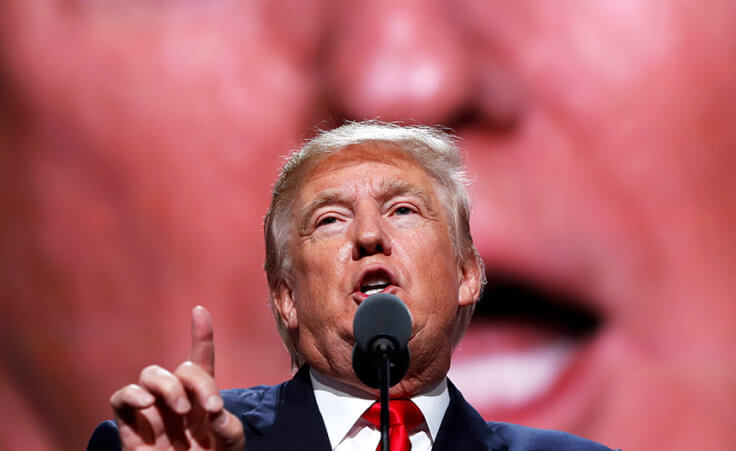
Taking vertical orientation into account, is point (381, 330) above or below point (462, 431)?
above

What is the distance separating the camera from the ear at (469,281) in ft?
5.89

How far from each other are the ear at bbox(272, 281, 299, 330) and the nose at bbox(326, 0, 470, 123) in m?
0.56

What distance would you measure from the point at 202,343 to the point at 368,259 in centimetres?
44

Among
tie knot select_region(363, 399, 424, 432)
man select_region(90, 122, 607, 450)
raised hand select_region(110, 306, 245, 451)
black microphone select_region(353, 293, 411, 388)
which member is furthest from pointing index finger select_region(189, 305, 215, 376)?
tie knot select_region(363, 399, 424, 432)

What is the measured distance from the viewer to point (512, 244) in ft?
6.93

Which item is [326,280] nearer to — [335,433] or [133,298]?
[335,433]

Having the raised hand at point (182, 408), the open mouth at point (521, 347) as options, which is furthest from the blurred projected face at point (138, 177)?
the raised hand at point (182, 408)

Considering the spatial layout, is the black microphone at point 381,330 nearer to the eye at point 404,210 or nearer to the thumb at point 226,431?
the thumb at point 226,431

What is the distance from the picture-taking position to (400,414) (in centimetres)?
161

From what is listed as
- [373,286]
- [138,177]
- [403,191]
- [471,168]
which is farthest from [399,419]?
[138,177]

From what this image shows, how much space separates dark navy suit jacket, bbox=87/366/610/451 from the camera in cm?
158

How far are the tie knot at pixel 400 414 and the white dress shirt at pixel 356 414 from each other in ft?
0.04

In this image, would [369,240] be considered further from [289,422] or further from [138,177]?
Result: [138,177]

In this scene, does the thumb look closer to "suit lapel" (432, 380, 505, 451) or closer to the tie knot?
the tie knot
